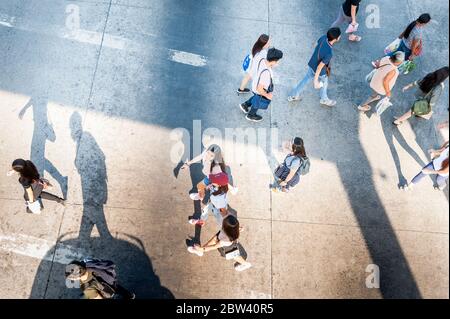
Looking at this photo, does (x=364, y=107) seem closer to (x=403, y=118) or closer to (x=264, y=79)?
(x=403, y=118)

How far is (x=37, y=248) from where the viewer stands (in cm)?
646

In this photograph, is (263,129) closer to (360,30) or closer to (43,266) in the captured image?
(360,30)

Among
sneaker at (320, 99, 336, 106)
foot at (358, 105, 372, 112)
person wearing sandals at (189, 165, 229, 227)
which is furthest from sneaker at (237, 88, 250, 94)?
person wearing sandals at (189, 165, 229, 227)

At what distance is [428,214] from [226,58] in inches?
206

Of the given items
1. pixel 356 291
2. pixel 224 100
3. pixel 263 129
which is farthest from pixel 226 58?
pixel 356 291

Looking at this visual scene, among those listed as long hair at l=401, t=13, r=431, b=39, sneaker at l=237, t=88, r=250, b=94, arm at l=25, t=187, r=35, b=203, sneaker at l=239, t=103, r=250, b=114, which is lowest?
arm at l=25, t=187, r=35, b=203

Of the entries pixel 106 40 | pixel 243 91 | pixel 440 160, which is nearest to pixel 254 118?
pixel 243 91

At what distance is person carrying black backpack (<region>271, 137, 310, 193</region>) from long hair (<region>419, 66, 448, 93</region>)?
2.88m

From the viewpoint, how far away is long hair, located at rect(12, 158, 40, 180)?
5629 millimetres

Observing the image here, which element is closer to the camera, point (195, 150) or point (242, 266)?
point (242, 266)

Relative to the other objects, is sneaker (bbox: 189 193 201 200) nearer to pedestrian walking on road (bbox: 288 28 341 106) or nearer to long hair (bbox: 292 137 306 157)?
long hair (bbox: 292 137 306 157)

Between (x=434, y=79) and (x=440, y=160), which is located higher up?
(x=434, y=79)

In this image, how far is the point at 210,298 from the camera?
252 inches

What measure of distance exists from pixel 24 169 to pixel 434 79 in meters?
7.04
